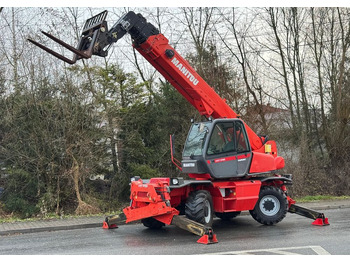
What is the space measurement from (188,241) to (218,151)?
2388 millimetres

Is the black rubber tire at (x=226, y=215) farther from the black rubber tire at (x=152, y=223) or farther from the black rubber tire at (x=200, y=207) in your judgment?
the black rubber tire at (x=200, y=207)

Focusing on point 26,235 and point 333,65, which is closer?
point 26,235

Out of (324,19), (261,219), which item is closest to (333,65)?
(324,19)

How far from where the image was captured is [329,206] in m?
16.7

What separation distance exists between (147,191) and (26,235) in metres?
3.48

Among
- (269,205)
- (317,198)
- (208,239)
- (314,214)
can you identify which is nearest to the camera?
(208,239)

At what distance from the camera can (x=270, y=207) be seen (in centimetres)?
1192

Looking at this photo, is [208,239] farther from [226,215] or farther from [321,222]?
[321,222]

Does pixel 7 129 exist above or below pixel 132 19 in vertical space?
below

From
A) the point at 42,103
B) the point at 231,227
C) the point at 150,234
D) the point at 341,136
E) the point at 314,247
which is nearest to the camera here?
the point at 314,247

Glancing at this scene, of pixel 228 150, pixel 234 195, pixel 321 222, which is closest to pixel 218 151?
pixel 228 150

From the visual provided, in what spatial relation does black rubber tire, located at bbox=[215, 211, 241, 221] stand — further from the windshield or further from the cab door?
the windshield

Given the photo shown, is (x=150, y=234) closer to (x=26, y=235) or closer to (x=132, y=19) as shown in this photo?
(x=26, y=235)

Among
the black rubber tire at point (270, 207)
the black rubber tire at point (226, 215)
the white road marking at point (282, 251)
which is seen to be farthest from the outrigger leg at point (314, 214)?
the white road marking at point (282, 251)
